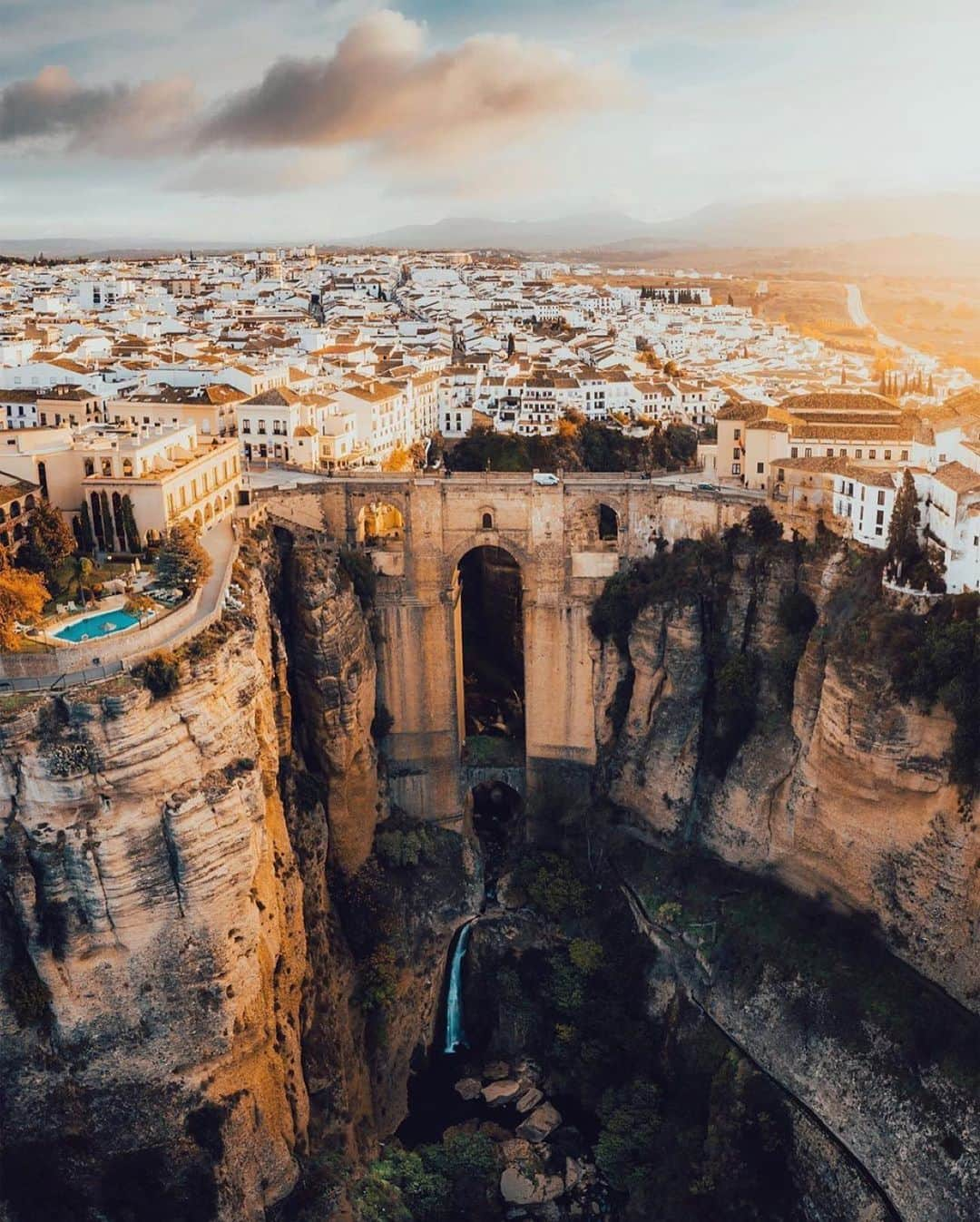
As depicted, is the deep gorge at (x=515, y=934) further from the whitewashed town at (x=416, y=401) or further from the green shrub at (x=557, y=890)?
the whitewashed town at (x=416, y=401)

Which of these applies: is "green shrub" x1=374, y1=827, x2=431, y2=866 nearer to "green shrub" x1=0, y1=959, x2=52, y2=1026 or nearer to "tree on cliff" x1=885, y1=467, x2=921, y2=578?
"green shrub" x1=0, y1=959, x2=52, y2=1026

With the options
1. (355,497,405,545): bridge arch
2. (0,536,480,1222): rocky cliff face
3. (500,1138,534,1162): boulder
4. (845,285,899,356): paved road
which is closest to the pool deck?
(0,536,480,1222): rocky cliff face

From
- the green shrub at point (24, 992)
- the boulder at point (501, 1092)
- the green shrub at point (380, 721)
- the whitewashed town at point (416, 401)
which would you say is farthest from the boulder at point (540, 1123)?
the whitewashed town at point (416, 401)

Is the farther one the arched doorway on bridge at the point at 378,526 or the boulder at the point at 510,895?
the arched doorway on bridge at the point at 378,526

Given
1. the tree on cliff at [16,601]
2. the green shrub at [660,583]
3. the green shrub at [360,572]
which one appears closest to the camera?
the tree on cliff at [16,601]

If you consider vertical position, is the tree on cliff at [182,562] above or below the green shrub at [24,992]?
above

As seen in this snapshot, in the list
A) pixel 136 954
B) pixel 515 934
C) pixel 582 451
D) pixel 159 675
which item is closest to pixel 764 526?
pixel 515 934
